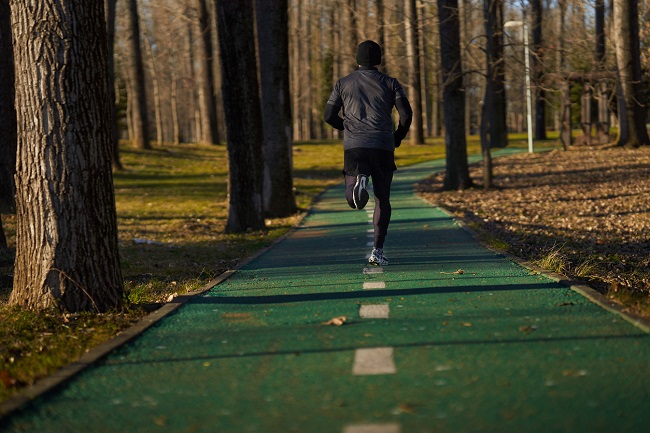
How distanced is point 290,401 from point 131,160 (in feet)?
116

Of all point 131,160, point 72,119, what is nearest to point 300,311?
point 72,119

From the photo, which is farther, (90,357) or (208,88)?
(208,88)

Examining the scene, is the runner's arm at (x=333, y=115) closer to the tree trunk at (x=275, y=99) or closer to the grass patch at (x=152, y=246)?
the grass patch at (x=152, y=246)

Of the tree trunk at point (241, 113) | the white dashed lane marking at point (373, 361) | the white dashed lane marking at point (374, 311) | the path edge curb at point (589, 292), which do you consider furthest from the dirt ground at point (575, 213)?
the tree trunk at point (241, 113)

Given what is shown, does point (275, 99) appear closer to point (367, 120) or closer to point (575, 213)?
point (575, 213)

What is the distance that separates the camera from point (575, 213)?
19.3 metres

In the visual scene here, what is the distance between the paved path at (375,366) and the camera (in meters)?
4.51

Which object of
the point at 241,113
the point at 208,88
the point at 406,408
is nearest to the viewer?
the point at 406,408

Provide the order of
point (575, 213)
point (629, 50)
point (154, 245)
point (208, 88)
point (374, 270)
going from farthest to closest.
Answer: point (208, 88) < point (629, 50) < point (575, 213) < point (154, 245) < point (374, 270)

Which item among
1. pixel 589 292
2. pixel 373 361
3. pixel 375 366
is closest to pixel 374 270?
pixel 589 292

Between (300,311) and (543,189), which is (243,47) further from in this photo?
(543,189)

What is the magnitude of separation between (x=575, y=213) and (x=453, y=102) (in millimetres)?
6696

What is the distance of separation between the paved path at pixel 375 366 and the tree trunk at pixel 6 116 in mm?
10519

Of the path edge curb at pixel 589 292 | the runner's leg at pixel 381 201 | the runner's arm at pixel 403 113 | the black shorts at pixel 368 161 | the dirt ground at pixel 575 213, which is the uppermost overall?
the runner's arm at pixel 403 113
